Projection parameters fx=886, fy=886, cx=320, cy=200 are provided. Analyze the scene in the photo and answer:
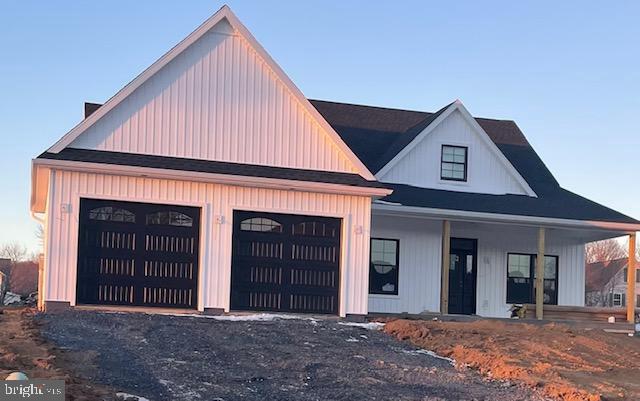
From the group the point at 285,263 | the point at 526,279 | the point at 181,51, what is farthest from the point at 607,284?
the point at 181,51

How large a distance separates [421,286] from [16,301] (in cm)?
2174

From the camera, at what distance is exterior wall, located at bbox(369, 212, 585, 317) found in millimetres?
24219

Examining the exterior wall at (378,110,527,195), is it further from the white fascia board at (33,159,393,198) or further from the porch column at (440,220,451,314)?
the white fascia board at (33,159,393,198)

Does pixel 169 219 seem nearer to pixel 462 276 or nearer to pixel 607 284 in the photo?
pixel 462 276

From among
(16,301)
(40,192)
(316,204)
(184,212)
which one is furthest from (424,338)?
(16,301)

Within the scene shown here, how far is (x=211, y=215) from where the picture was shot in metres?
19.2

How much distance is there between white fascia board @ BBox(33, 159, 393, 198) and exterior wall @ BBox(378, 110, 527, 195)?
4.71 metres

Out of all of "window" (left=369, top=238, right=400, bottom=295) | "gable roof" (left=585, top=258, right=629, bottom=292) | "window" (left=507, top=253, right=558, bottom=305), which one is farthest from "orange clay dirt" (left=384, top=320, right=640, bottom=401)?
"gable roof" (left=585, top=258, right=629, bottom=292)

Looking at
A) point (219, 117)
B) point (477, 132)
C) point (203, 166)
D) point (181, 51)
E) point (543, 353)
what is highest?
point (181, 51)

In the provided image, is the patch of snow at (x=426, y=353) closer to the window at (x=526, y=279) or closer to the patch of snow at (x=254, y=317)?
the patch of snow at (x=254, y=317)

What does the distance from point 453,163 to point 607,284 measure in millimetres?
54695

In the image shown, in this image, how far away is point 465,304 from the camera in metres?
25.5

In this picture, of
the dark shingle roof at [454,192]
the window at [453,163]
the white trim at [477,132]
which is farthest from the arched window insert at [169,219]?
the window at [453,163]

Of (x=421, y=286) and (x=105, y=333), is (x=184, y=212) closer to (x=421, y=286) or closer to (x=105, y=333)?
(x=105, y=333)
